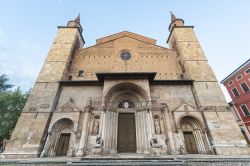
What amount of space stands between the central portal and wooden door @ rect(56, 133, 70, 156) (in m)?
3.75

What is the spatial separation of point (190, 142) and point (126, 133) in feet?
15.4

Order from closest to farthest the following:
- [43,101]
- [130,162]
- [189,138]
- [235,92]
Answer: [130,162]
[189,138]
[43,101]
[235,92]

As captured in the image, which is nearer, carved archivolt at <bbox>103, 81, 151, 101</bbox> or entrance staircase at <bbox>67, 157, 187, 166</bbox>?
entrance staircase at <bbox>67, 157, 187, 166</bbox>

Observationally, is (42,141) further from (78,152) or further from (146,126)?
(146,126)

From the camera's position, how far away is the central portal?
9.45 m

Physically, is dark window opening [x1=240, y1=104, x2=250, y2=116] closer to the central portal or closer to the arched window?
the arched window

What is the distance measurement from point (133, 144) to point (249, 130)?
16.1m

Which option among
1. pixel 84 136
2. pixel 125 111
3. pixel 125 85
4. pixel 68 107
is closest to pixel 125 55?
pixel 125 85

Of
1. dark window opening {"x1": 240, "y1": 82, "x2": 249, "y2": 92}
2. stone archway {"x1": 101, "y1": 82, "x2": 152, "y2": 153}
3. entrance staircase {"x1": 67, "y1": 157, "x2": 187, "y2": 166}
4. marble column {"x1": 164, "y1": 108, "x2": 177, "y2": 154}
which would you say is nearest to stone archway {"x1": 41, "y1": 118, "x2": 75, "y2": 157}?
stone archway {"x1": 101, "y1": 82, "x2": 152, "y2": 153}

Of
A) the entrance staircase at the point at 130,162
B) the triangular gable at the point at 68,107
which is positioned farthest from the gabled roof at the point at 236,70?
the triangular gable at the point at 68,107

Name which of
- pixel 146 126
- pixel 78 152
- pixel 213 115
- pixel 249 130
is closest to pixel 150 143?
pixel 146 126

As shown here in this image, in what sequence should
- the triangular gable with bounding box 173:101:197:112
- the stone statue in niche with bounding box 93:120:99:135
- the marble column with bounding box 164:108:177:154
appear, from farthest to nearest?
the triangular gable with bounding box 173:101:197:112 → the stone statue in niche with bounding box 93:120:99:135 → the marble column with bounding box 164:108:177:154

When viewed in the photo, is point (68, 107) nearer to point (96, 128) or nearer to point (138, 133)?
point (96, 128)

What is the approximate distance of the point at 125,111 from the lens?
10.9 metres
